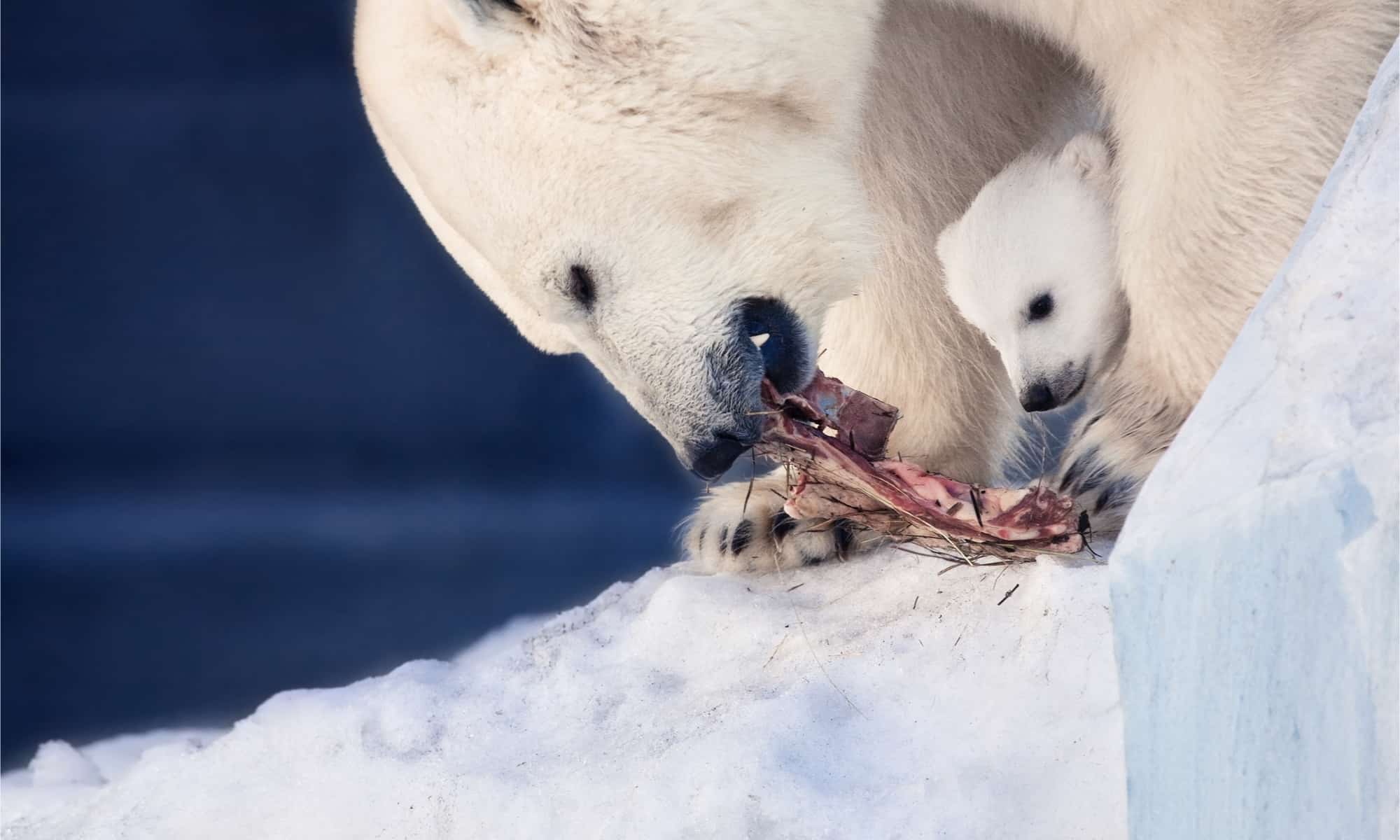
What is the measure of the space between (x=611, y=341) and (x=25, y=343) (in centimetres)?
244

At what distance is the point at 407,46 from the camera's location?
4.28ft

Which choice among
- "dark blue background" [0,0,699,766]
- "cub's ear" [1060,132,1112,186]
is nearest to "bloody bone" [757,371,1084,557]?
"cub's ear" [1060,132,1112,186]

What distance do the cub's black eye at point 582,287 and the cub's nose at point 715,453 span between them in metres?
0.17

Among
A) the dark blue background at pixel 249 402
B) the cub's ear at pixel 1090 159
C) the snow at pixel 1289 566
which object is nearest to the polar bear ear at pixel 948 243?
the cub's ear at pixel 1090 159

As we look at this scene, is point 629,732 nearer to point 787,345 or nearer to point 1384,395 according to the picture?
point 787,345

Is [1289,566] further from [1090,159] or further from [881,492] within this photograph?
[1090,159]

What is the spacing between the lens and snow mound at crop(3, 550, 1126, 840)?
104cm

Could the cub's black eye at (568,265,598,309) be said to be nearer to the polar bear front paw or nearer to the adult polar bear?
the adult polar bear

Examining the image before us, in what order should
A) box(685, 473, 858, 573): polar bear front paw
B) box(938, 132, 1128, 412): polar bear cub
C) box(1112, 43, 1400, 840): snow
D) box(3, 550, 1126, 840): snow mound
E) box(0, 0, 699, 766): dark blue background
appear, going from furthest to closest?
box(0, 0, 699, 766): dark blue background, box(685, 473, 858, 573): polar bear front paw, box(938, 132, 1128, 412): polar bear cub, box(3, 550, 1126, 840): snow mound, box(1112, 43, 1400, 840): snow

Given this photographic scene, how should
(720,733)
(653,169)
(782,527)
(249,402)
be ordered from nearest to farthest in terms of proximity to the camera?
(720,733)
(653,169)
(782,527)
(249,402)

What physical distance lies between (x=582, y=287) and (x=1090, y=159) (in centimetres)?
57

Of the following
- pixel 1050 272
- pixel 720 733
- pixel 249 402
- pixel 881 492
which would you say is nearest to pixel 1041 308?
pixel 1050 272

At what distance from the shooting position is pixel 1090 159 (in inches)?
58.8

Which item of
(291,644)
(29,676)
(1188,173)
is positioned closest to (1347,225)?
(1188,173)
